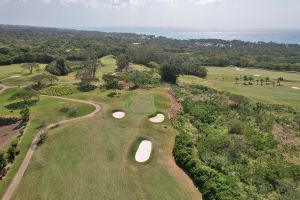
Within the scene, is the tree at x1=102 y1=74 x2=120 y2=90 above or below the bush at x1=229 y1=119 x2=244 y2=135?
above

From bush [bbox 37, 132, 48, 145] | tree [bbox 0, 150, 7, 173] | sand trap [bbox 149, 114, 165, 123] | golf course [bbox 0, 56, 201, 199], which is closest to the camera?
golf course [bbox 0, 56, 201, 199]

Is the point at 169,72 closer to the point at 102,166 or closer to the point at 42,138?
the point at 42,138

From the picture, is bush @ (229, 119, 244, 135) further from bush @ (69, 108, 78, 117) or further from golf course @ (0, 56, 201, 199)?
bush @ (69, 108, 78, 117)

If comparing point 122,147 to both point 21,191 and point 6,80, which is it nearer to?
point 21,191

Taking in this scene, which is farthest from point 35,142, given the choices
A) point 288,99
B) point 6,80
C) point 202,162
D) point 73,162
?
point 288,99

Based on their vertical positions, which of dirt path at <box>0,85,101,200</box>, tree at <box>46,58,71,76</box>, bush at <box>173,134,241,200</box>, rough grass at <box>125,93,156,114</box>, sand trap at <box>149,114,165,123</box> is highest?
bush at <box>173,134,241,200</box>

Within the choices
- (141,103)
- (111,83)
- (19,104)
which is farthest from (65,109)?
(111,83)

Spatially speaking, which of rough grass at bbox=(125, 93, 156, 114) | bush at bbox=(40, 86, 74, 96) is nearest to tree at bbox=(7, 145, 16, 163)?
rough grass at bbox=(125, 93, 156, 114)
